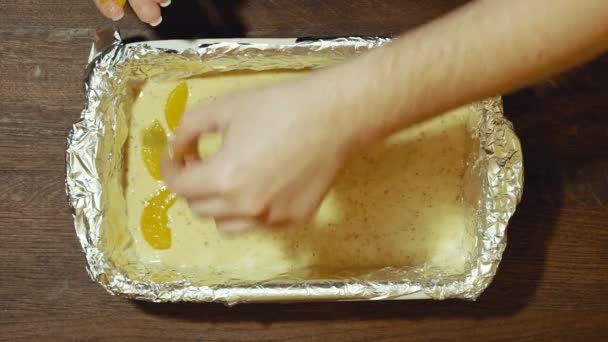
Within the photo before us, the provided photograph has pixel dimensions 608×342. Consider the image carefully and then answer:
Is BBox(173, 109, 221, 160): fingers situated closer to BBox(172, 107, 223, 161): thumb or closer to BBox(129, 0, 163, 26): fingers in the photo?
BBox(172, 107, 223, 161): thumb

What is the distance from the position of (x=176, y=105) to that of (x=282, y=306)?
1.67 ft

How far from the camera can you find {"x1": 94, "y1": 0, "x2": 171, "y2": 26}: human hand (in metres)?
1.18

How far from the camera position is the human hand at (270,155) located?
2.68 feet

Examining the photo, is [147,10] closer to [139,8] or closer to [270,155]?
[139,8]

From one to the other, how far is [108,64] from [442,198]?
0.79m

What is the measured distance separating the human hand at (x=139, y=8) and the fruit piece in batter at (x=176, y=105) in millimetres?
158

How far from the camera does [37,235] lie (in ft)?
4.08

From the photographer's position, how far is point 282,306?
1243 mm

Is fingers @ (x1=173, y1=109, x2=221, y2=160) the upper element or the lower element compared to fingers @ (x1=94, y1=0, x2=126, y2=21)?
lower

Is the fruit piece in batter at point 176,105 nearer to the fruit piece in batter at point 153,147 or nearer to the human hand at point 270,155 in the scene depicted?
the fruit piece in batter at point 153,147

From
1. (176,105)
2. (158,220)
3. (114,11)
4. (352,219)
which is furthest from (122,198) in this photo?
(352,219)

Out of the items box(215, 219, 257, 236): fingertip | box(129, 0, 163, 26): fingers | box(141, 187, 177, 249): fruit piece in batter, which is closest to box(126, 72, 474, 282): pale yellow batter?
box(141, 187, 177, 249): fruit piece in batter

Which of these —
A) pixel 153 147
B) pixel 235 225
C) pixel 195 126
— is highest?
pixel 195 126

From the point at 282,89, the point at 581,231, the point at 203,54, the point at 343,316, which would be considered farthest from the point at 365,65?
the point at 581,231
